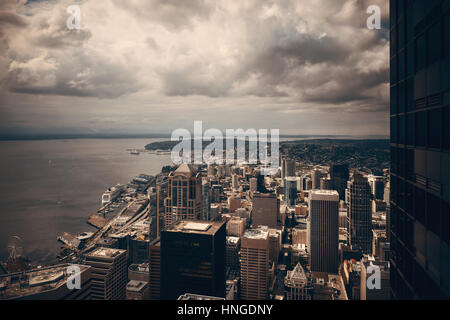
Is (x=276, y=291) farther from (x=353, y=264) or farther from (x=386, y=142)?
(x=386, y=142)

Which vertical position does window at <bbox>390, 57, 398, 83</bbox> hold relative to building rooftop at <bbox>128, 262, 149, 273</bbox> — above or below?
above

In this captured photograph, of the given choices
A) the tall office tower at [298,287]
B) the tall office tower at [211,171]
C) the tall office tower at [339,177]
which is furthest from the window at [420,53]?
the tall office tower at [211,171]

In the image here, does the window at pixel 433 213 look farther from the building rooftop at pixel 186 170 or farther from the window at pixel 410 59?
→ the building rooftop at pixel 186 170

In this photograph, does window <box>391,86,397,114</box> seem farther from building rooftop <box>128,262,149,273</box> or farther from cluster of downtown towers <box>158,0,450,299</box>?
building rooftop <box>128,262,149,273</box>

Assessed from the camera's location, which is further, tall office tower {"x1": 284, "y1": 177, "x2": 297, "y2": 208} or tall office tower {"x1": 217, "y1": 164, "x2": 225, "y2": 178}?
tall office tower {"x1": 284, "y1": 177, "x2": 297, "y2": 208}

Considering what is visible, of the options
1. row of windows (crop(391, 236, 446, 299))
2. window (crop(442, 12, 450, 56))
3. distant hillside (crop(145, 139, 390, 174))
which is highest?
window (crop(442, 12, 450, 56))

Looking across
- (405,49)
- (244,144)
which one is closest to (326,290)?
(244,144)

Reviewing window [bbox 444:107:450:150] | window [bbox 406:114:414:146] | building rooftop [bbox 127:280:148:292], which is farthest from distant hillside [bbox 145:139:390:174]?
window [bbox 444:107:450:150]

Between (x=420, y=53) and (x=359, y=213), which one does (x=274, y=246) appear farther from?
(x=420, y=53)
